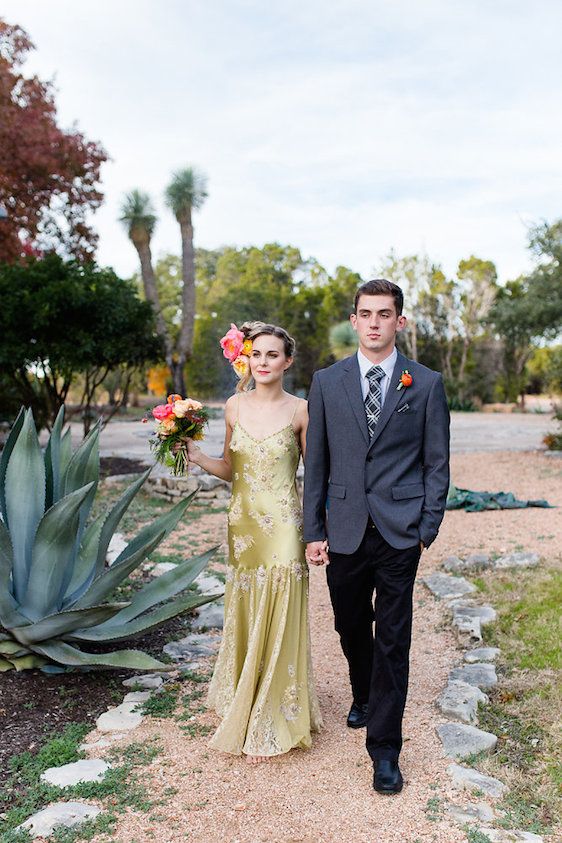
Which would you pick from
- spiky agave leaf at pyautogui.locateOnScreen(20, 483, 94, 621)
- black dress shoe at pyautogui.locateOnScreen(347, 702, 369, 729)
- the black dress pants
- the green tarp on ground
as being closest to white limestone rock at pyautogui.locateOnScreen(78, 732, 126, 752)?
spiky agave leaf at pyautogui.locateOnScreen(20, 483, 94, 621)

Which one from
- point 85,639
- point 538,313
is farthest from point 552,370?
point 85,639

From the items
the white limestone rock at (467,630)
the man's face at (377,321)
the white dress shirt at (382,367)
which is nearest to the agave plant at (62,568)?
the white dress shirt at (382,367)

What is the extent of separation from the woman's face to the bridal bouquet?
33 cm

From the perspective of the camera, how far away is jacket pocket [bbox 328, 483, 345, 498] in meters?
3.12

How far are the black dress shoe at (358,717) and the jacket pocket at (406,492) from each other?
1168mm

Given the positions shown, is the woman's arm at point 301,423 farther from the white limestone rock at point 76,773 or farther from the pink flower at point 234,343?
the white limestone rock at point 76,773

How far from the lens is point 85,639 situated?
400 centimetres

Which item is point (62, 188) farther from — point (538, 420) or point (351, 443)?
point (538, 420)

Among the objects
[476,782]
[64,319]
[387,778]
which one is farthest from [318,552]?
[64,319]

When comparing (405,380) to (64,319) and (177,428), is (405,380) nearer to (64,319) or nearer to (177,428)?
(177,428)

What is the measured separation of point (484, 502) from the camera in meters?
9.07

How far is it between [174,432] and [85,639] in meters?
1.28

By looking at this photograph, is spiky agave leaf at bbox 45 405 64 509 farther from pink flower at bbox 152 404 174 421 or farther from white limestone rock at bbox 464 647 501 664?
white limestone rock at bbox 464 647 501 664

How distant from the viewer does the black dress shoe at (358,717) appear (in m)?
3.60
